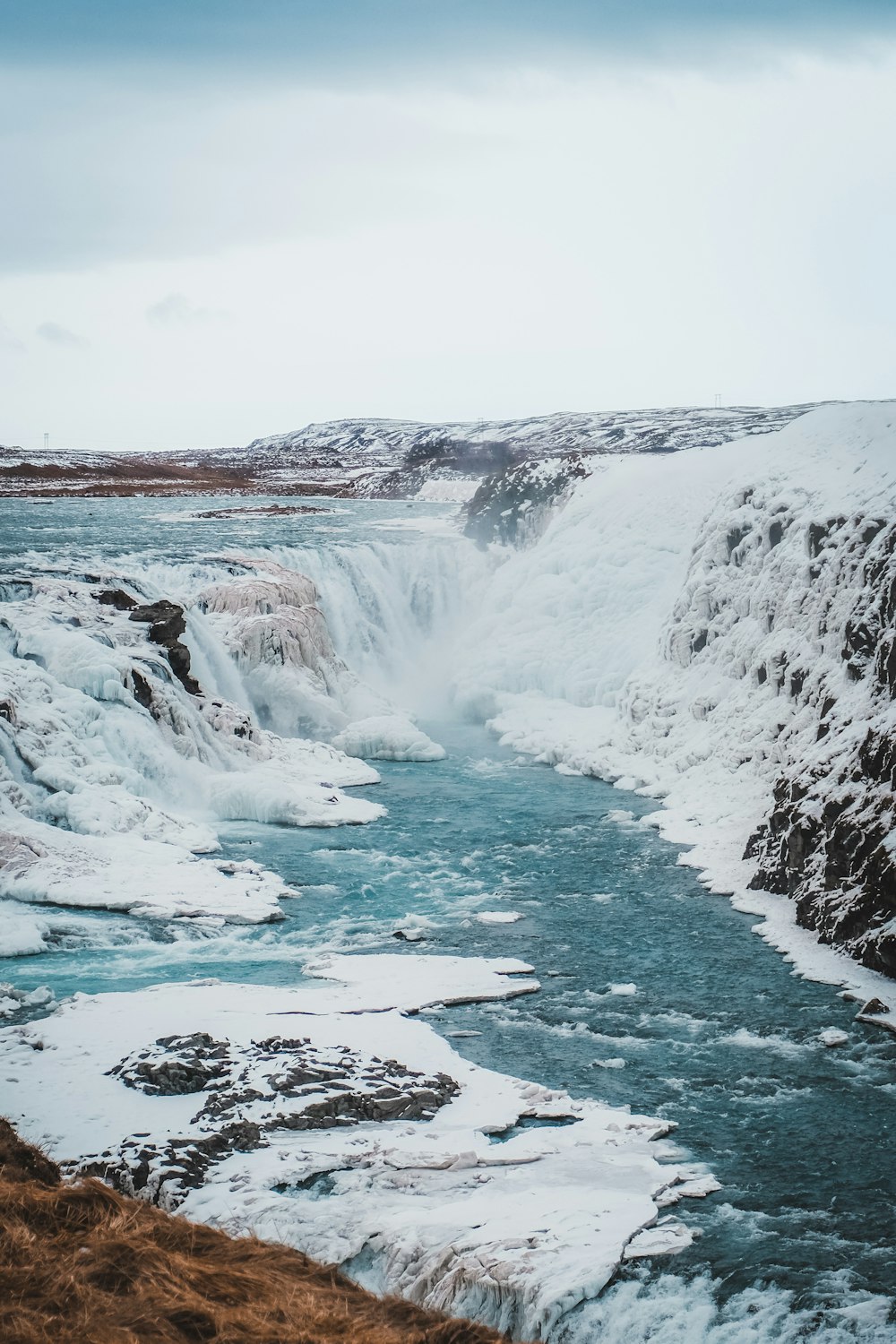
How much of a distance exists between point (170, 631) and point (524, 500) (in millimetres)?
18045

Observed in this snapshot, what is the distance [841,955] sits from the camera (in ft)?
43.0

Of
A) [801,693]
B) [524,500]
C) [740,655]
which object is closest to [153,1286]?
[801,693]

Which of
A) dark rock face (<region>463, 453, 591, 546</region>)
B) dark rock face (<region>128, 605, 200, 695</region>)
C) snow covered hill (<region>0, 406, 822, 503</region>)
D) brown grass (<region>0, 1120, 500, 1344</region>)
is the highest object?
snow covered hill (<region>0, 406, 822, 503</region>)

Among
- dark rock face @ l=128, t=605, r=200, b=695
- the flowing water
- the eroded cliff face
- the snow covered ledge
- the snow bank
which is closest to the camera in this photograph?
the snow covered ledge

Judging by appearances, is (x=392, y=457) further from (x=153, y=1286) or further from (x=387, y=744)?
(x=153, y=1286)

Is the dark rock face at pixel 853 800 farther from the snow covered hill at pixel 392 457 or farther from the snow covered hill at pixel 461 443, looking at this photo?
the snow covered hill at pixel 461 443

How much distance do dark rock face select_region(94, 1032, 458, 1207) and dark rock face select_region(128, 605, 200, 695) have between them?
1210cm

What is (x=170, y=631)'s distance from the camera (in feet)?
72.6

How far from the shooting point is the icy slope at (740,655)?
47.5ft

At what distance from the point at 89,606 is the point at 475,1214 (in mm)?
16715

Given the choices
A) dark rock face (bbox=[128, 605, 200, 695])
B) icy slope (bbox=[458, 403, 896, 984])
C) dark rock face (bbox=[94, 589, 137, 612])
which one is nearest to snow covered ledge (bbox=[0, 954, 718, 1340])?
icy slope (bbox=[458, 403, 896, 984])

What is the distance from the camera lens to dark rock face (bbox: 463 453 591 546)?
36656mm

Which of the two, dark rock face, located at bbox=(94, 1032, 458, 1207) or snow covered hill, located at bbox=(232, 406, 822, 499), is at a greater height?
snow covered hill, located at bbox=(232, 406, 822, 499)

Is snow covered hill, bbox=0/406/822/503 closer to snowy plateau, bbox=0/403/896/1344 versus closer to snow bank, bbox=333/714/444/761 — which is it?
snowy plateau, bbox=0/403/896/1344
